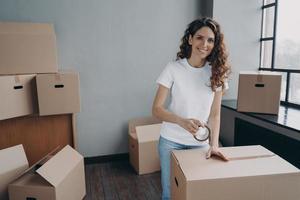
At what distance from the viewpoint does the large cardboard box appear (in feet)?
6.09

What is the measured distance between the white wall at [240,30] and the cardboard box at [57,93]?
5.43 ft

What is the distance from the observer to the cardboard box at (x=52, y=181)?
1.72 m

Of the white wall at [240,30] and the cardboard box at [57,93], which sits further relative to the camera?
the white wall at [240,30]

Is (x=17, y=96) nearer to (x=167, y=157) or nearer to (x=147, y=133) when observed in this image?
(x=147, y=133)

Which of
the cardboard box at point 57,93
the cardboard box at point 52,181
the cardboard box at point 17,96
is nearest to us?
the cardboard box at point 52,181

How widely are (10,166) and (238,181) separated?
5.50 feet

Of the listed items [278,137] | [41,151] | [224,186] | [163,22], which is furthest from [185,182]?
A: [163,22]

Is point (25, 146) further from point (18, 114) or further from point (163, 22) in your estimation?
point (163, 22)

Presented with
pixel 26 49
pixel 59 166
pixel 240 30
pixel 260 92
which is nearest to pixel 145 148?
pixel 59 166

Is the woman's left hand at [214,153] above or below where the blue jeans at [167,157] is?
above

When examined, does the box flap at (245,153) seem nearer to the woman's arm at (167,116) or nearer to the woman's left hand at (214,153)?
the woman's left hand at (214,153)

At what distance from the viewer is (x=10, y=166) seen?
1.92 m

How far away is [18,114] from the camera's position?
2.09 m

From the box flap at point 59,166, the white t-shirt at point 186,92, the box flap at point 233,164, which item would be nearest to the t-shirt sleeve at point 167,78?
the white t-shirt at point 186,92
